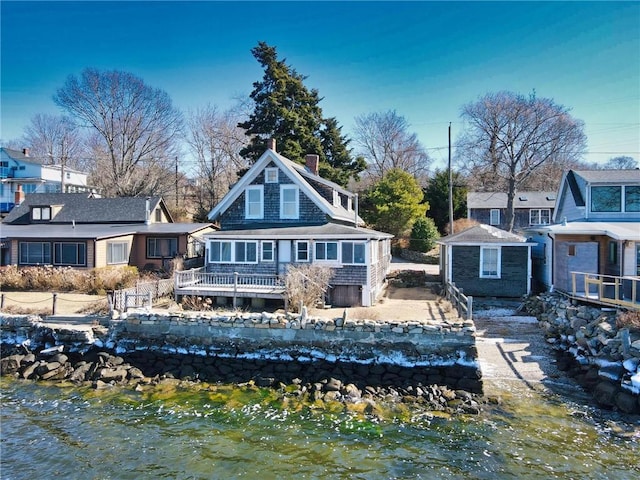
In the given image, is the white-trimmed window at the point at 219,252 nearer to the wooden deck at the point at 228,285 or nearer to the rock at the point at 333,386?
the wooden deck at the point at 228,285

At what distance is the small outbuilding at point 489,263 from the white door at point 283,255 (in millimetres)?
8339

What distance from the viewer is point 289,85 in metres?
38.5

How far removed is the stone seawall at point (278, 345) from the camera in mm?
13719

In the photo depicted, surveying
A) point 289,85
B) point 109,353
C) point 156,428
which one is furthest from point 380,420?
point 289,85

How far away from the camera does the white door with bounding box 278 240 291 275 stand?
21.2 m

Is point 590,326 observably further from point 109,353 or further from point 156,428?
point 109,353

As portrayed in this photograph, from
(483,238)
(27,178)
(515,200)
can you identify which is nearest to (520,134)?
(515,200)

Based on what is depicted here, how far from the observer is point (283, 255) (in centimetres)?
2133

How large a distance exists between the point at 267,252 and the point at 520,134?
30.0 m

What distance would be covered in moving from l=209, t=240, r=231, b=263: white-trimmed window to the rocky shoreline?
22.9 ft

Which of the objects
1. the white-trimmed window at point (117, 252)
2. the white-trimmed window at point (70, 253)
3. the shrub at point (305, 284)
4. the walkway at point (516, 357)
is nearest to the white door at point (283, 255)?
the shrub at point (305, 284)

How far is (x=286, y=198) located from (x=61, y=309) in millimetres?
12117

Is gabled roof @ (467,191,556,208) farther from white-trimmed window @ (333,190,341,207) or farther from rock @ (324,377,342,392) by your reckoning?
rock @ (324,377,342,392)

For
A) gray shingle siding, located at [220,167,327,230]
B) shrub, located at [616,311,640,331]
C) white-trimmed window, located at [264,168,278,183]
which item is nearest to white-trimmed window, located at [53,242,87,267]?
gray shingle siding, located at [220,167,327,230]
